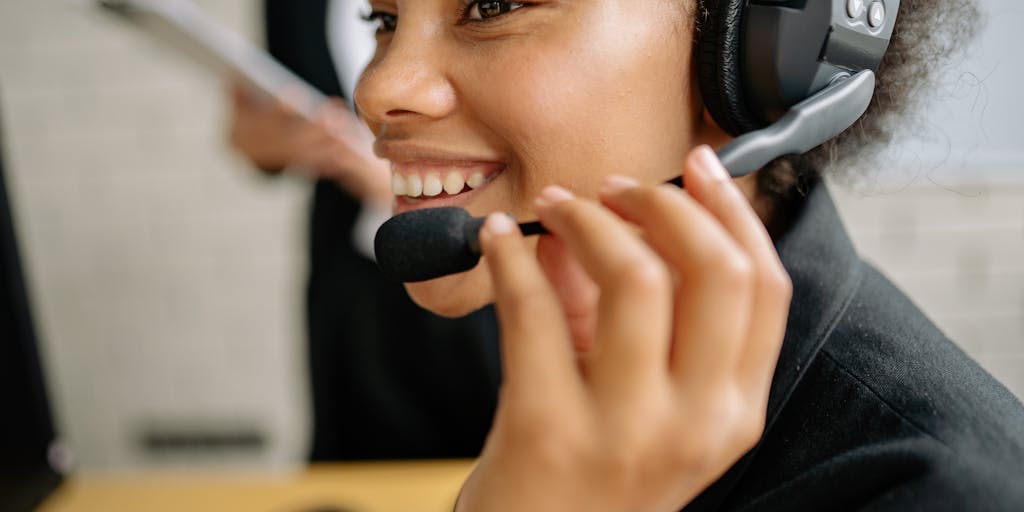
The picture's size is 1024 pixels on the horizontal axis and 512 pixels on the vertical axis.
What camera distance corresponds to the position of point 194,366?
260 centimetres

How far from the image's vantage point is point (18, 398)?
0.88 metres

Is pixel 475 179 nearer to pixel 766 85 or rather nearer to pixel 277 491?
pixel 766 85

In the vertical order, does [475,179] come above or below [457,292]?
above

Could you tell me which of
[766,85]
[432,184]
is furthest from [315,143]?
[766,85]

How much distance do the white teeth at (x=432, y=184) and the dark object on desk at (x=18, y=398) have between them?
0.46m

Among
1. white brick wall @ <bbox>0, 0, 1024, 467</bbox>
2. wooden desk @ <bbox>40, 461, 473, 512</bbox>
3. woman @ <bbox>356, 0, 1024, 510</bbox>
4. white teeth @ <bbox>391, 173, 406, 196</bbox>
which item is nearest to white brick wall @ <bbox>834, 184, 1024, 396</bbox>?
white brick wall @ <bbox>0, 0, 1024, 467</bbox>

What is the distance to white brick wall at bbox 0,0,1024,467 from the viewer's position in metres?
2.29

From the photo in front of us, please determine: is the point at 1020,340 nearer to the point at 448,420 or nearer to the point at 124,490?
the point at 448,420

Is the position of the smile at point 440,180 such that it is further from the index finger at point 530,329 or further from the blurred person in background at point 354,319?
the blurred person in background at point 354,319

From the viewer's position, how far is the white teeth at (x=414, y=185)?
2.43 ft

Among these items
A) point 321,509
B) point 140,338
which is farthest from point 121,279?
point 321,509

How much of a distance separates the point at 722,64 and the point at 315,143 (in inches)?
42.4

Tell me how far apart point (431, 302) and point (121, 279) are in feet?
6.93

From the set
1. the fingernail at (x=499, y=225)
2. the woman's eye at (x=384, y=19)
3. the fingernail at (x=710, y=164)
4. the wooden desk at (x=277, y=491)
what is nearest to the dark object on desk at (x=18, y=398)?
the wooden desk at (x=277, y=491)
